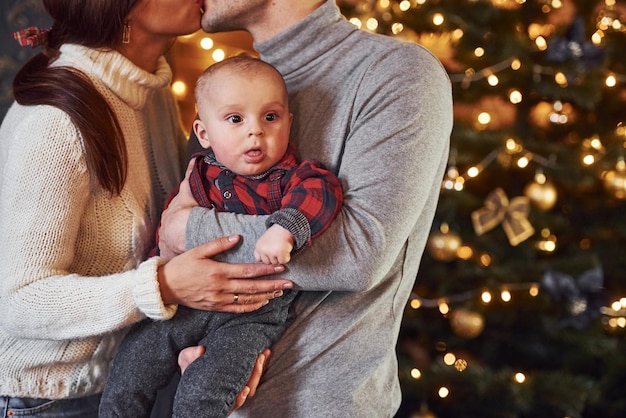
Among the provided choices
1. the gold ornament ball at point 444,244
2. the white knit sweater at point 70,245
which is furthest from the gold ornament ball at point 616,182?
the white knit sweater at point 70,245

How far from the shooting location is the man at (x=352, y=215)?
1273mm

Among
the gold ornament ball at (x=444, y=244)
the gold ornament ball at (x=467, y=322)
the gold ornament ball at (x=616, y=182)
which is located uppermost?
the gold ornament ball at (x=616, y=182)

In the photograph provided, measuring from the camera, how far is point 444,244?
110 inches

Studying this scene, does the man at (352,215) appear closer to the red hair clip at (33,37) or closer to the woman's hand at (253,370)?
the woman's hand at (253,370)

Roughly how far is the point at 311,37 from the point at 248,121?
303 mm

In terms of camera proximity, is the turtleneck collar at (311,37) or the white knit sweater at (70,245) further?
the turtleneck collar at (311,37)

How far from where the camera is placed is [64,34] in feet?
5.20

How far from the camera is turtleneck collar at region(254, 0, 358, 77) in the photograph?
153cm

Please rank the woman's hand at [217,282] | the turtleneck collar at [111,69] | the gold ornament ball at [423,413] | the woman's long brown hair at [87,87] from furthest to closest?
the gold ornament ball at [423,413] → the turtleneck collar at [111,69] → the woman's long brown hair at [87,87] → the woman's hand at [217,282]

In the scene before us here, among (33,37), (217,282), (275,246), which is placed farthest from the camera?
(33,37)

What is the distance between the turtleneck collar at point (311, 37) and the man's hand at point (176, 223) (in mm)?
328

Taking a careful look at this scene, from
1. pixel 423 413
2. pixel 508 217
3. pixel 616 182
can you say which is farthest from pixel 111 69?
pixel 616 182

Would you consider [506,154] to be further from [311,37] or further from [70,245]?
[70,245]

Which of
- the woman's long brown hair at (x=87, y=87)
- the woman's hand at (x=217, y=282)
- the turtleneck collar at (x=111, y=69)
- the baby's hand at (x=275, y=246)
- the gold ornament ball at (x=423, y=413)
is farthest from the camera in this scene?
the gold ornament ball at (x=423, y=413)
